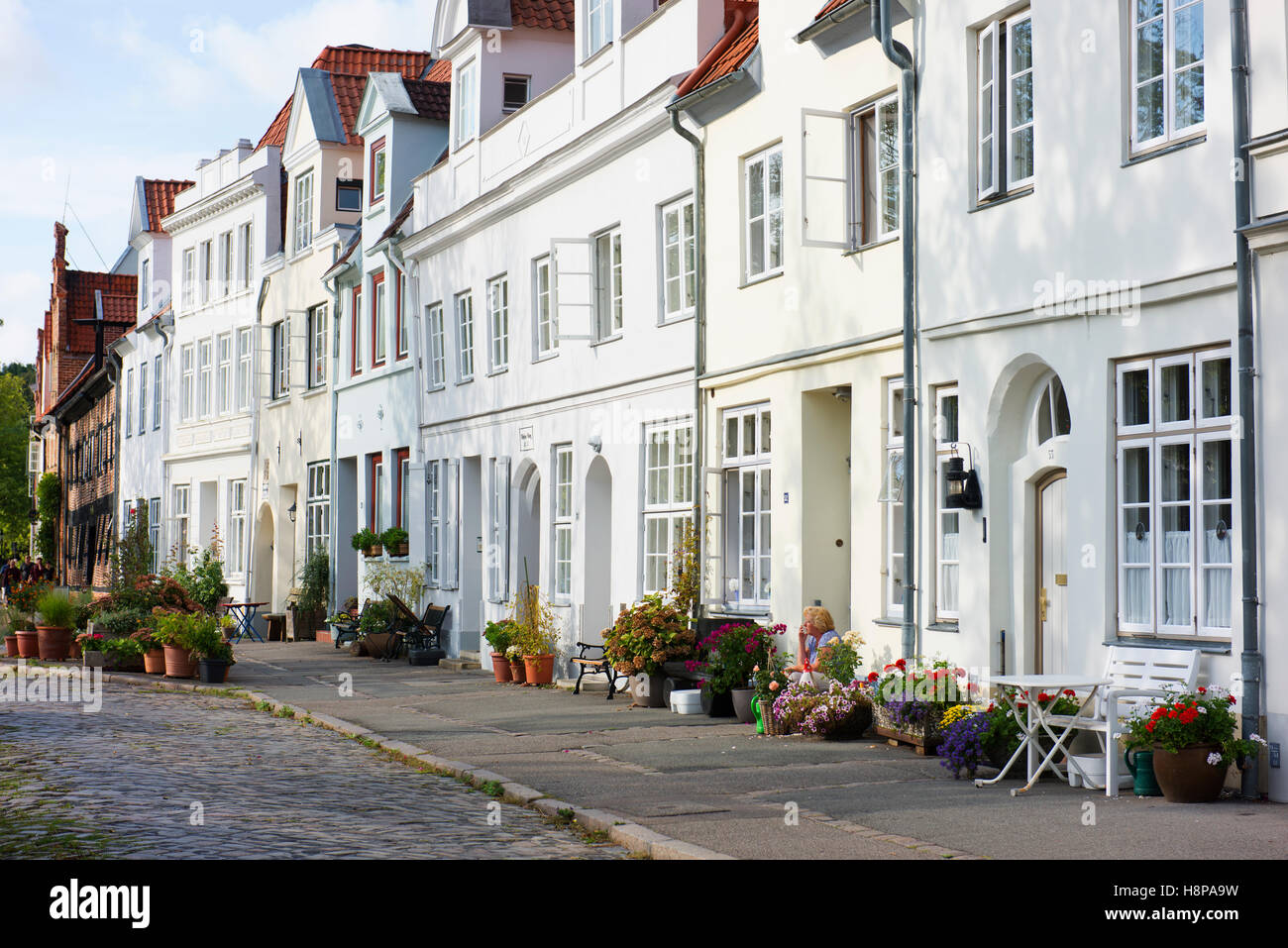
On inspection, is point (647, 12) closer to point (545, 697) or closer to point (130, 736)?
point (545, 697)

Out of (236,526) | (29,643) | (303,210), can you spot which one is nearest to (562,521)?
(29,643)

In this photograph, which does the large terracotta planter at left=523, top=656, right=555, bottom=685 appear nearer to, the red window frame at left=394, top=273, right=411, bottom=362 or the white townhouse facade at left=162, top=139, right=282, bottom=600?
the red window frame at left=394, top=273, right=411, bottom=362

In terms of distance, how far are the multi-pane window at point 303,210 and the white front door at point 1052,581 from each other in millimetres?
22457

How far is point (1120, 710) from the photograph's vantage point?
35.9ft

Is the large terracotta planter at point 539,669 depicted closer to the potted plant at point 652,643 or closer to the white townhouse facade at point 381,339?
the potted plant at point 652,643

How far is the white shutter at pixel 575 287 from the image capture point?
20531 mm

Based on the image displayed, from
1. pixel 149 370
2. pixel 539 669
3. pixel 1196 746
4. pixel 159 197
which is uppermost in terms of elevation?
pixel 159 197

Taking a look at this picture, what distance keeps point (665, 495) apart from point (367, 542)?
33.9ft

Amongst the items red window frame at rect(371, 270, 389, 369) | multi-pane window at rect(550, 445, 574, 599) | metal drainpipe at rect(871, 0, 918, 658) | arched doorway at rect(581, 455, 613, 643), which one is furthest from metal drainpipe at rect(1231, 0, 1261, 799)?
red window frame at rect(371, 270, 389, 369)

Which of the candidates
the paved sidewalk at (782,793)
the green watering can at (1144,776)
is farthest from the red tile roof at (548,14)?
the green watering can at (1144,776)

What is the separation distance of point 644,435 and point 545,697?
343cm

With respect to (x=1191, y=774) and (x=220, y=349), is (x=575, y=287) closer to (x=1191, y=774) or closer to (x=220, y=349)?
(x=1191, y=774)

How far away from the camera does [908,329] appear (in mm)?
13680
